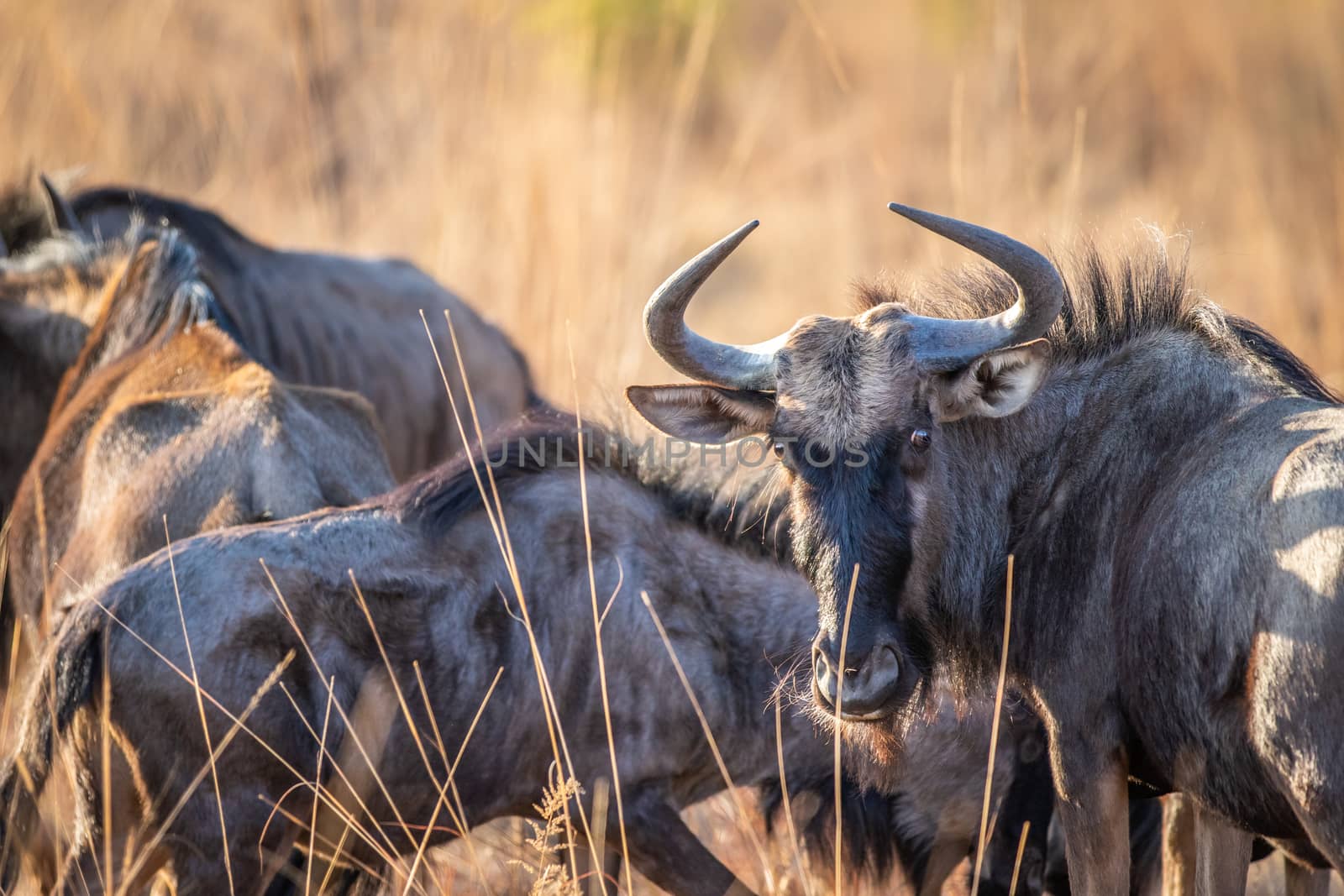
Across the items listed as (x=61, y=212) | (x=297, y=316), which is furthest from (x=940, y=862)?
(x=61, y=212)

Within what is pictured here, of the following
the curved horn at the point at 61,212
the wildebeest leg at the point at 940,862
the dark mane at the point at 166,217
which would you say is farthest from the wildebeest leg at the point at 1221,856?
the curved horn at the point at 61,212

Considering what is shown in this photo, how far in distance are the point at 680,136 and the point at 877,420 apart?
9.03 m

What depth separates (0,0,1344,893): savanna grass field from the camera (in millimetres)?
7539

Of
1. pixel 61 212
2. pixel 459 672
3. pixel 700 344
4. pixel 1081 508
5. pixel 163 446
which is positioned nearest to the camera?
pixel 1081 508

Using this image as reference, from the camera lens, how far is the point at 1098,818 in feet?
9.18

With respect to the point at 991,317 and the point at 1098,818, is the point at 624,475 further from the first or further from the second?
the point at 1098,818

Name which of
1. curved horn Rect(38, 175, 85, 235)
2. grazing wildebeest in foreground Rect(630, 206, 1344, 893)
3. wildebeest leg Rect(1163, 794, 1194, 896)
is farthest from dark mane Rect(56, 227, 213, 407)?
wildebeest leg Rect(1163, 794, 1194, 896)

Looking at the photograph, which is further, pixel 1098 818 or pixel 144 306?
pixel 144 306

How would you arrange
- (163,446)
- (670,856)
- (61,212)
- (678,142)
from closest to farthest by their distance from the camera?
(670,856), (163,446), (61,212), (678,142)

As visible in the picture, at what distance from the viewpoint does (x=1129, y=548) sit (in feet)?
9.09

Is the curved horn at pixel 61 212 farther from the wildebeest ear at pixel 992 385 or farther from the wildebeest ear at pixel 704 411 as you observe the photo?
the wildebeest ear at pixel 992 385

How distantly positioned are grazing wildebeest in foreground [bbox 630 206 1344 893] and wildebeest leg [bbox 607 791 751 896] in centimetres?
74

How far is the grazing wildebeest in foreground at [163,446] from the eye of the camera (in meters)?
3.92

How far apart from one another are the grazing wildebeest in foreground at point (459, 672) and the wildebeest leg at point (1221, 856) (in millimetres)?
494
